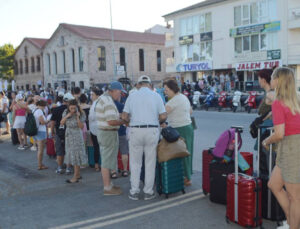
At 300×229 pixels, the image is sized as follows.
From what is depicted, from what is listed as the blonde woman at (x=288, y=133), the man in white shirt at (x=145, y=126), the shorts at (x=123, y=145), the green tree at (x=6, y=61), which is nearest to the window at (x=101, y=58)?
the green tree at (x=6, y=61)

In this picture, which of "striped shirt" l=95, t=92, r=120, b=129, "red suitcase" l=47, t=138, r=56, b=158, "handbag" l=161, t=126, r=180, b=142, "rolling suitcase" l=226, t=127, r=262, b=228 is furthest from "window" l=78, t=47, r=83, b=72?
"rolling suitcase" l=226, t=127, r=262, b=228

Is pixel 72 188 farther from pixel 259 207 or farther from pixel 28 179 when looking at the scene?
pixel 259 207

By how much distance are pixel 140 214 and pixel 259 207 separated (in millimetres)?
1646

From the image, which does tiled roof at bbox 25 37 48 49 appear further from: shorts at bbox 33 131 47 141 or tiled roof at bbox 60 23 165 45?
shorts at bbox 33 131 47 141

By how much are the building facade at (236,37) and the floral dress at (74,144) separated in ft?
60.3

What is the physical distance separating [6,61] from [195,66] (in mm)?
42951

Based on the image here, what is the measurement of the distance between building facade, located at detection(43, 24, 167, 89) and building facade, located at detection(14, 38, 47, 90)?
1.84m

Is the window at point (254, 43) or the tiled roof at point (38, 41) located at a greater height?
the tiled roof at point (38, 41)

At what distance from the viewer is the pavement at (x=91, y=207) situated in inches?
182

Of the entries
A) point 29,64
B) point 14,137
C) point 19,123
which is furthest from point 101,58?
point 19,123

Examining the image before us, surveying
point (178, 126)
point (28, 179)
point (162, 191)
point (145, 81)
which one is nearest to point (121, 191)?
point (162, 191)

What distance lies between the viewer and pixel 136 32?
51.9 m

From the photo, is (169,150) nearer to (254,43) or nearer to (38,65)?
(254,43)

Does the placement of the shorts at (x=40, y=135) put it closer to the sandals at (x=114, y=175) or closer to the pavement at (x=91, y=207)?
the pavement at (x=91, y=207)
